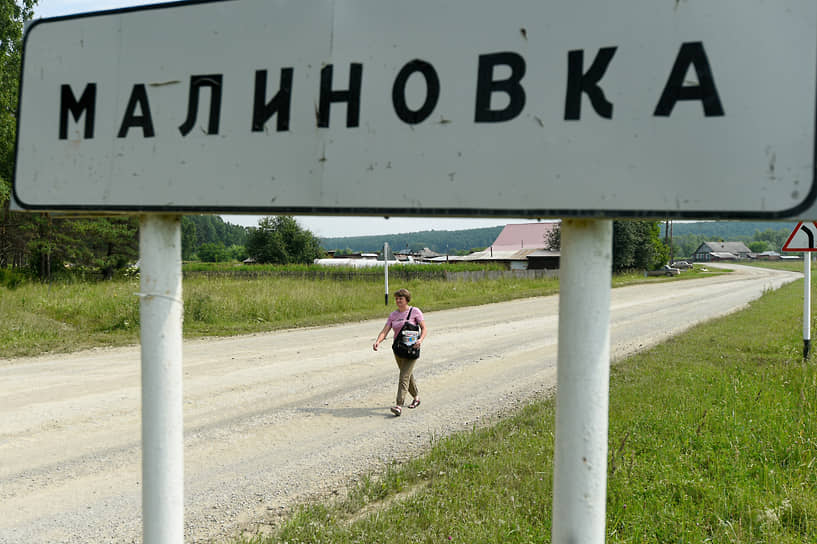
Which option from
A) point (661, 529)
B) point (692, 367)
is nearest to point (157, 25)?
point (661, 529)

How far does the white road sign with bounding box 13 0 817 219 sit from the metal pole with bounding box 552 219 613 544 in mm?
102

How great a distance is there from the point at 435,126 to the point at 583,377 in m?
0.65

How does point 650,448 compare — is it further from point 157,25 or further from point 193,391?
point 193,391

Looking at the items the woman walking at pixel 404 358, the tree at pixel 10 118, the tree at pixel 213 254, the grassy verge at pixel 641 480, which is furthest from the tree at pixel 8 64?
the tree at pixel 213 254

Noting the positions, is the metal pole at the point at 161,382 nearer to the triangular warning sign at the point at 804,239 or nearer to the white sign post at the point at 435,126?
the white sign post at the point at 435,126

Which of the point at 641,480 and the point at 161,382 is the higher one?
the point at 161,382

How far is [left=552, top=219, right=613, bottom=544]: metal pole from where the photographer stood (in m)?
1.21

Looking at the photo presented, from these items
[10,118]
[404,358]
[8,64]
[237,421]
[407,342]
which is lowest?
[237,421]

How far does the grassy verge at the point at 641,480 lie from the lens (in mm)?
3367

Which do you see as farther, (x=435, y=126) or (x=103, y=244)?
(x=103, y=244)

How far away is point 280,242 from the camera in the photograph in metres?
60.5

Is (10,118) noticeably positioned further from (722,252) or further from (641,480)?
(722,252)

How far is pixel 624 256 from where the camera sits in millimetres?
45594

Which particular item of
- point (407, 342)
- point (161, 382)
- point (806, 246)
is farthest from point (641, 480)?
point (806, 246)
